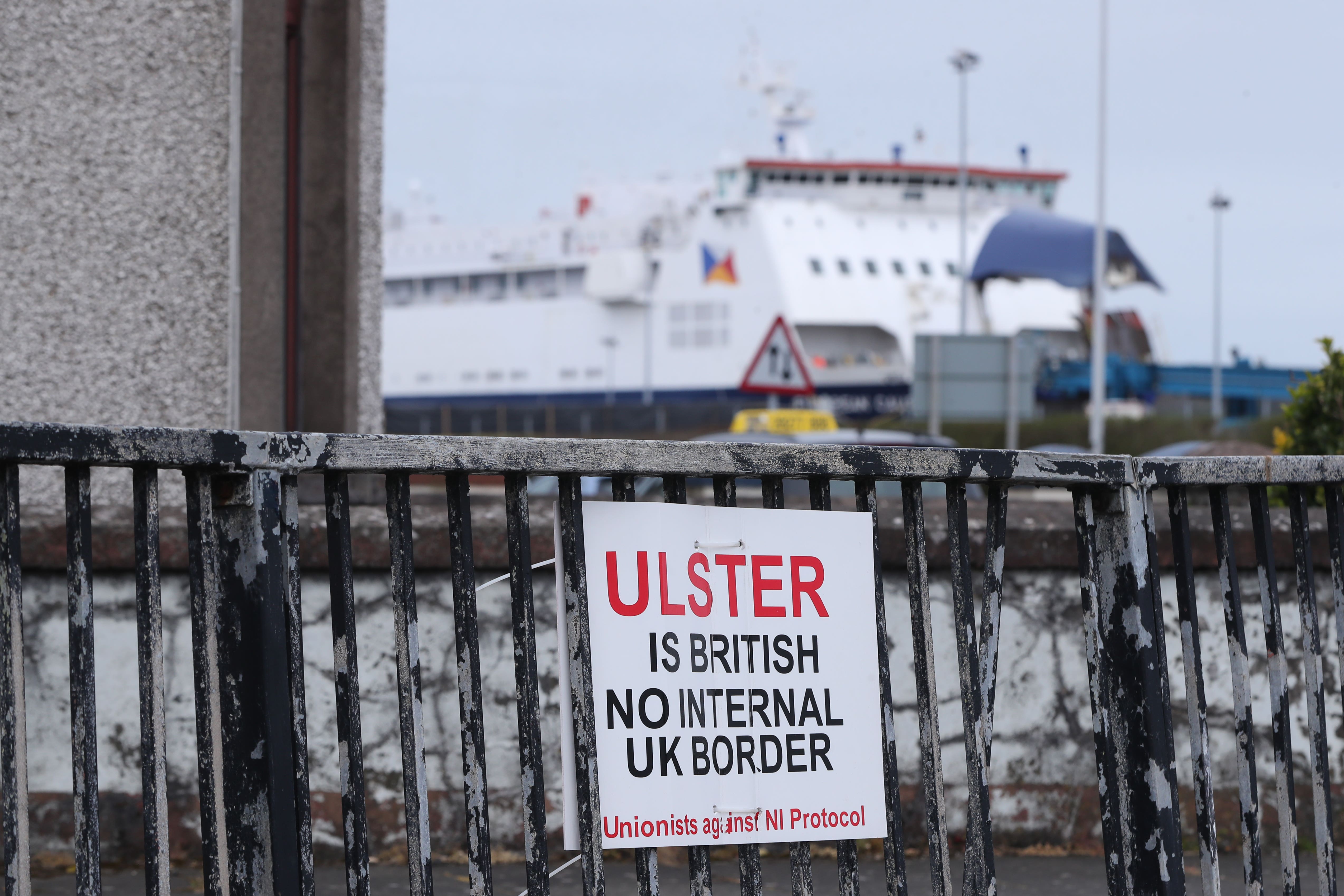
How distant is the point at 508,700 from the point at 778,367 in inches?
503

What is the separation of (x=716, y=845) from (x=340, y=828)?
2.43 meters

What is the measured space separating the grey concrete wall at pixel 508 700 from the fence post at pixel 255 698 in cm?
192

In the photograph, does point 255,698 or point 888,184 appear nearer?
point 255,698

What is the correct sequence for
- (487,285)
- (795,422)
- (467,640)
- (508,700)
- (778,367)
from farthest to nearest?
1. (487,285)
2. (778,367)
3. (795,422)
4. (508,700)
5. (467,640)

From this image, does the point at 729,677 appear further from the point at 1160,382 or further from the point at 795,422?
the point at 1160,382

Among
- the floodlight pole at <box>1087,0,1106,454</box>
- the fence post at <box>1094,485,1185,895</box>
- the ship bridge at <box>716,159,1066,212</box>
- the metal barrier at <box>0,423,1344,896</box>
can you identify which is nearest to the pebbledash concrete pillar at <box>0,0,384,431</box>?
the metal barrier at <box>0,423,1344,896</box>

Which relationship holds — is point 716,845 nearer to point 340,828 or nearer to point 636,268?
point 340,828

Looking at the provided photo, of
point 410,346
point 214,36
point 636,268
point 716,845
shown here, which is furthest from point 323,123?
point 410,346

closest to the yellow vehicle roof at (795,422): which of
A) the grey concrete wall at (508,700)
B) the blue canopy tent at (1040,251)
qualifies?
the grey concrete wall at (508,700)

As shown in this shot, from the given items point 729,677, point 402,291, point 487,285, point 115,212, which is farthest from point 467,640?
point 402,291

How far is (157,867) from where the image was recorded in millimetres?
2016

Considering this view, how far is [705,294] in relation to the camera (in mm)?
48344

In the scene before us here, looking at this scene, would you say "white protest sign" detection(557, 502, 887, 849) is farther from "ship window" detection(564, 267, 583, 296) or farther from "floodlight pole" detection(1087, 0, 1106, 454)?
"ship window" detection(564, 267, 583, 296)

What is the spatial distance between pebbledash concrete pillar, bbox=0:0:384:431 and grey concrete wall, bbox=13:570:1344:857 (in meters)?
0.78
